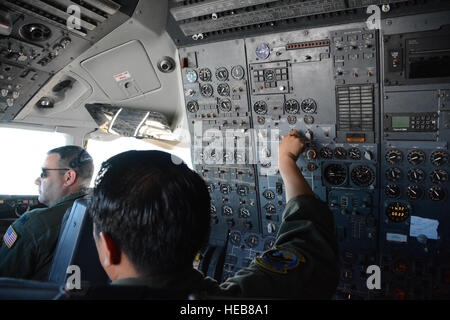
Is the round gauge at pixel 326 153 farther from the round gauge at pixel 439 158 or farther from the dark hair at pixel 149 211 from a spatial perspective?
the dark hair at pixel 149 211

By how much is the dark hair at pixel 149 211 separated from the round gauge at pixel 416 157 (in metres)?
2.37

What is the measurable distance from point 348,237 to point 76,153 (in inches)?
99.8

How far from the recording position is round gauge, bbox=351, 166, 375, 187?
9.75ft

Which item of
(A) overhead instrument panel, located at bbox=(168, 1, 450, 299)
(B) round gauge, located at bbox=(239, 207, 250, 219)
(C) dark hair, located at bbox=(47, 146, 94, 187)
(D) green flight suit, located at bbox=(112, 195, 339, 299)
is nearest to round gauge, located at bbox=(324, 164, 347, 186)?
(A) overhead instrument panel, located at bbox=(168, 1, 450, 299)

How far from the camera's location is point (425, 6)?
242 centimetres

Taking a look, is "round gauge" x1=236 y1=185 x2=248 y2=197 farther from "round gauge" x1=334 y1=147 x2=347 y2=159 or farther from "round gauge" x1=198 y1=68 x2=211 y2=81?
"round gauge" x1=198 y1=68 x2=211 y2=81

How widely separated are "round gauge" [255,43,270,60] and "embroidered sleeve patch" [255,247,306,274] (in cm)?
216

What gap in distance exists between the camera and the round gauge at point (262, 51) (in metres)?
3.04

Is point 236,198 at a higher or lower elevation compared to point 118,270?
lower

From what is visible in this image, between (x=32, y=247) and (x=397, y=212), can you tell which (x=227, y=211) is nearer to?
(x=397, y=212)

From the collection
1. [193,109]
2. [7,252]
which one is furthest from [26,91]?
[7,252]

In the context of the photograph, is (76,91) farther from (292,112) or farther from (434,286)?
(434,286)

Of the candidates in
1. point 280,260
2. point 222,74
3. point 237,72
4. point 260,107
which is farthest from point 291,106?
point 280,260

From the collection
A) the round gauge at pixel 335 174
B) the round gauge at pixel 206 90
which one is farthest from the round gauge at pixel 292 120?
the round gauge at pixel 206 90
